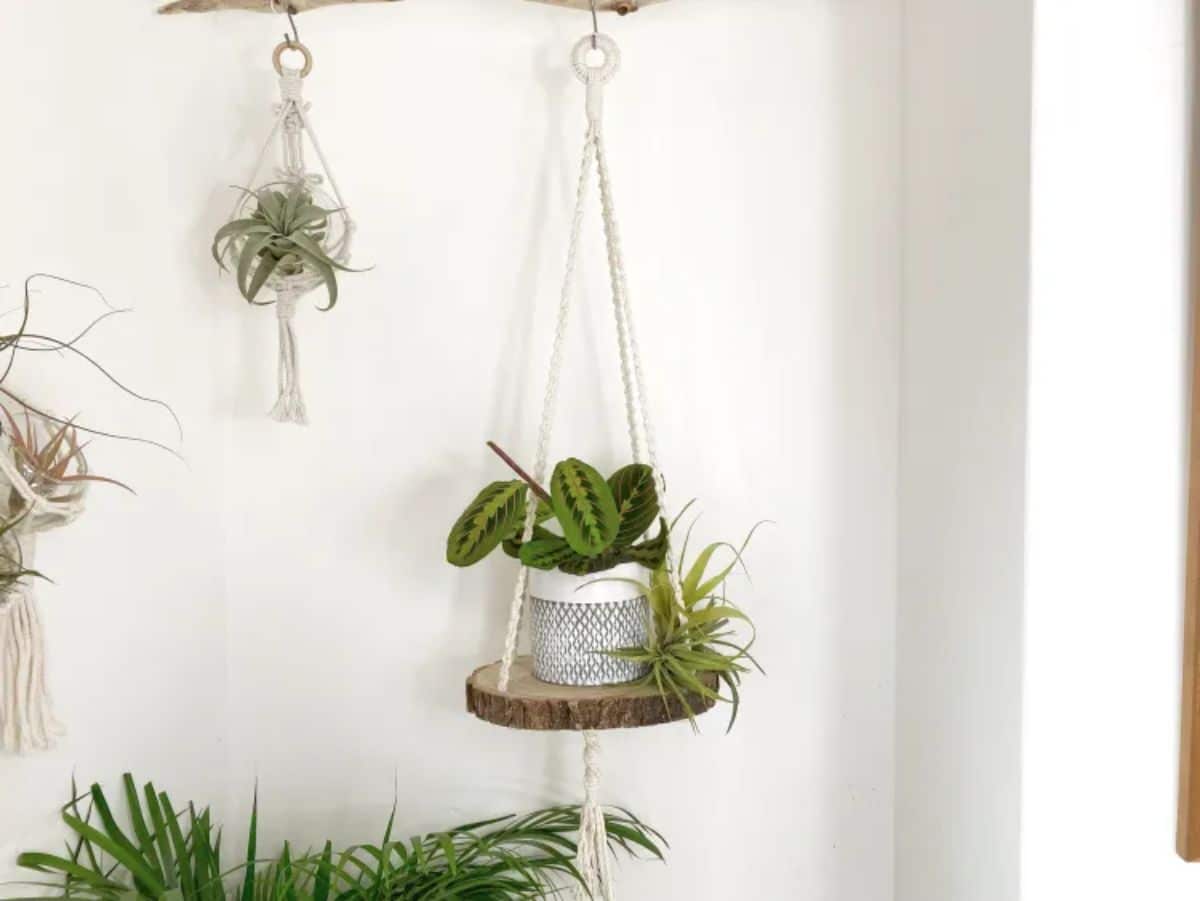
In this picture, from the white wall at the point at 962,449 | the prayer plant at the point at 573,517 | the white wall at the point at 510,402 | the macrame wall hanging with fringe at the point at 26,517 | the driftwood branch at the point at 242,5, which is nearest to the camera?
the macrame wall hanging with fringe at the point at 26,517

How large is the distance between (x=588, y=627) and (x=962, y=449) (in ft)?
1.54

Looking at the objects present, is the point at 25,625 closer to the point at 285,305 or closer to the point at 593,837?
the point at 285,305

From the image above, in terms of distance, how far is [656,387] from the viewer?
1.64 m

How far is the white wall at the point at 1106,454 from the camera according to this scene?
121cm

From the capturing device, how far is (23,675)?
1.18 m

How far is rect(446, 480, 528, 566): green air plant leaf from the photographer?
1405 millimetres

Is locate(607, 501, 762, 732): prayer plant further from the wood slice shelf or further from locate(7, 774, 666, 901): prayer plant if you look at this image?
locate(7, 774, 666, 901): prayer plant

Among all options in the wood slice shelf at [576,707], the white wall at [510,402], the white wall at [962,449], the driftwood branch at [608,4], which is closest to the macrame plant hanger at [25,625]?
the white wall at [510,402]

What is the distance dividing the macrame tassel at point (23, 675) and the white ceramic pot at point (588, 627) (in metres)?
0.53

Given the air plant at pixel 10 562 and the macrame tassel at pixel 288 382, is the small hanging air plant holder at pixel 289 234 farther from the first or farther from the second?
the air plant at pixel 10 562

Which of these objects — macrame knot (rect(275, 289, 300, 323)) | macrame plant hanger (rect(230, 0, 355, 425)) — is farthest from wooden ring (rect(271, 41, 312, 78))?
macrame knot (rect(275, 289, 300, 323))

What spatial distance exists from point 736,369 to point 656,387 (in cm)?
11

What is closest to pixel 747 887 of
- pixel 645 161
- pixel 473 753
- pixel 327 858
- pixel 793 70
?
pixel 473 753

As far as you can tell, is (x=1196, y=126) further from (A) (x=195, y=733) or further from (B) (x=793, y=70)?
(A) (x=195, y=733)
